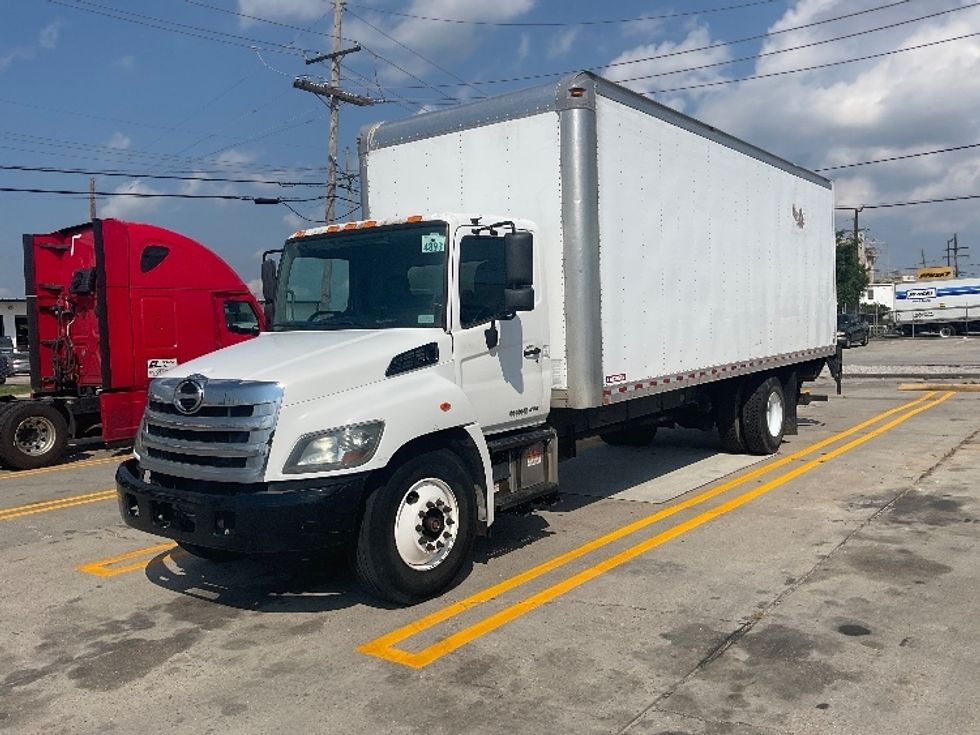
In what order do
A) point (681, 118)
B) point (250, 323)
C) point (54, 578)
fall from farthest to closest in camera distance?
point (250, 323) → point (681, 118) → point (54, 578)

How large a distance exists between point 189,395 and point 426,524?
5.56ft

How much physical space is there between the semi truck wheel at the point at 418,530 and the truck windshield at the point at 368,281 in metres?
1.04

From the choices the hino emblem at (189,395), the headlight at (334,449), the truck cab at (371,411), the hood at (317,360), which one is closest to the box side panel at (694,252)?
the truck cab at (371,411)

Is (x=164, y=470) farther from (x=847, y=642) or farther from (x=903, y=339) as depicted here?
(x=903, y=339)

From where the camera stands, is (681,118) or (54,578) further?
(681,118)

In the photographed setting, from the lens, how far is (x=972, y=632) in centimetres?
485

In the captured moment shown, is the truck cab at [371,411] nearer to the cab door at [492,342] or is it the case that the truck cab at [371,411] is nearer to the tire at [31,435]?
the cab door at [492,342]

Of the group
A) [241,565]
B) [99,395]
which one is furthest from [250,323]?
[241,565]

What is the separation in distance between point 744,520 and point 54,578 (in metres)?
5.72

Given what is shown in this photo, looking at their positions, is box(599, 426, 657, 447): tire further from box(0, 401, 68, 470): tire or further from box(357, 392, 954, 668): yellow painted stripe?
box(0, 401, 68, 470): tire

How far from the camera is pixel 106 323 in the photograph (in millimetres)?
12125

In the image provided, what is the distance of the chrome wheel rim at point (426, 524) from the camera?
17.9ft

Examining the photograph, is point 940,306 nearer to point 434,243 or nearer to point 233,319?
point 233,319

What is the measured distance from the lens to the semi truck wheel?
5262mm
